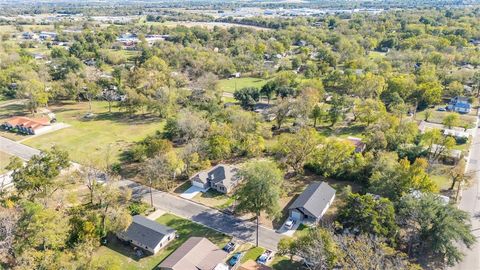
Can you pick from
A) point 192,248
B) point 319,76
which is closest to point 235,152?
point 192,248

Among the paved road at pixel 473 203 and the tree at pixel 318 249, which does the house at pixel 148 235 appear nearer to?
the tree at pixel 318 249

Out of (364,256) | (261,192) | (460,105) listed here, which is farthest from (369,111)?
(364,256)

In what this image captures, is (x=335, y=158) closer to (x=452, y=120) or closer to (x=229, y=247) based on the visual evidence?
(x=229, y=247)

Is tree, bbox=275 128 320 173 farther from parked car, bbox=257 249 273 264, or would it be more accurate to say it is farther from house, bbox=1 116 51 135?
house, bbox=1 116 51 135

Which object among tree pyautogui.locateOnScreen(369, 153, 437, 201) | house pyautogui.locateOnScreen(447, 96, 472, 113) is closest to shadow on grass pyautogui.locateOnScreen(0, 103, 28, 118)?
tree pyautogui.locateOnScreen(369, 153, 437, 201)

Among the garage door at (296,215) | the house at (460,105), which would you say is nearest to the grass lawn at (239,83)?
the house at (460,105)
